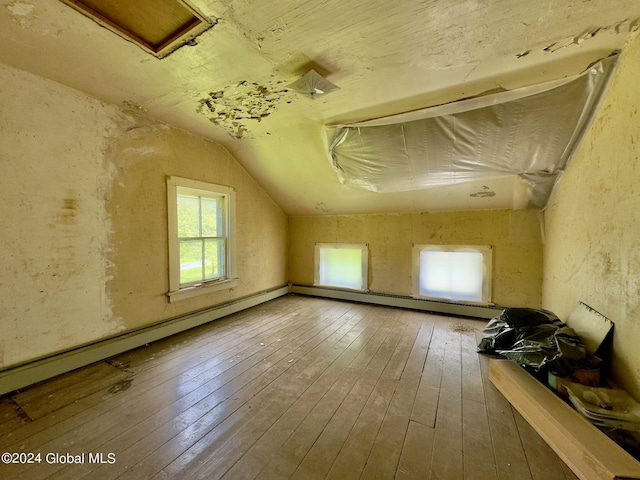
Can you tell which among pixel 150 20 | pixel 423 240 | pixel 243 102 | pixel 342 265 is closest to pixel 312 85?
pixel 243 102

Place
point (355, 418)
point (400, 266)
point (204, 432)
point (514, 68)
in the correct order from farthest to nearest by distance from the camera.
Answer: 1. point (400, 266)
2. point (514, 68)
3. point (355, 418)
4. point (204, 432)

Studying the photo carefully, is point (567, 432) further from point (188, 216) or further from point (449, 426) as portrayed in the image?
point (188, 216)

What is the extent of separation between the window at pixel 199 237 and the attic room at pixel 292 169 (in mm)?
41

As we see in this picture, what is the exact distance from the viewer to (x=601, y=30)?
1374mm

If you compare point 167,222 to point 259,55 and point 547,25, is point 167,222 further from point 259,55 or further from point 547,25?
point 547,25

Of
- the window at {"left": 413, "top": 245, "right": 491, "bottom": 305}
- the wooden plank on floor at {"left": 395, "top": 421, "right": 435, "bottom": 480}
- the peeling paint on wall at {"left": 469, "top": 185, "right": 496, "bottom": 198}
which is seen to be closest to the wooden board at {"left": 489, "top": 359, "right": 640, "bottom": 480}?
the wooden plank on floor at {"left": 395, "top": 421, "right": 435, "bottom": 480}

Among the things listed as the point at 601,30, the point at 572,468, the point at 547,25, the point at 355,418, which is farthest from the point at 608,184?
the point at 355,418

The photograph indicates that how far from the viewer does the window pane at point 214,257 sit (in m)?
3.36

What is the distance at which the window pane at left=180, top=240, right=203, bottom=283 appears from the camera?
3.05 metres

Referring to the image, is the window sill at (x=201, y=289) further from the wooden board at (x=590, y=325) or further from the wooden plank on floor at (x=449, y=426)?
the wooden board at (x=590, y=325)

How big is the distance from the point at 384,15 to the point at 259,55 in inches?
31.7

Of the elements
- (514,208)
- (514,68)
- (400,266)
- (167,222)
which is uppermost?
(514,68)

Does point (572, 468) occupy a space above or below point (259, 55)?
below

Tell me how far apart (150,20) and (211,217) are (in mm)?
2268
